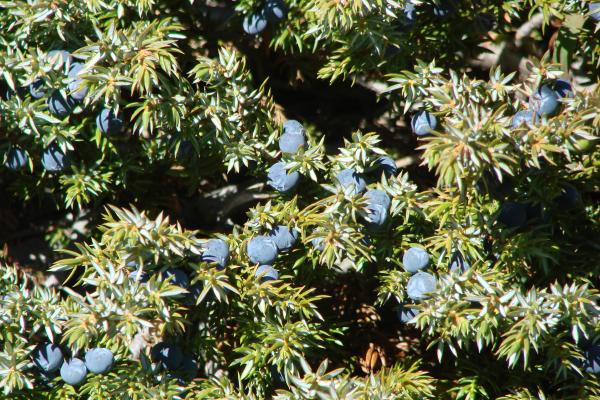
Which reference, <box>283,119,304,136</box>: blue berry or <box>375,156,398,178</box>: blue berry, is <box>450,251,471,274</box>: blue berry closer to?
<box>375,156,398,178</box>: blue berry

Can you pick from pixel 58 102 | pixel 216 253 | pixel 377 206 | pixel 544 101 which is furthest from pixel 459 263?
pixel 58 102

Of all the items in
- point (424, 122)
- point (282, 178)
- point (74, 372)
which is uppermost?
point (424, 122)

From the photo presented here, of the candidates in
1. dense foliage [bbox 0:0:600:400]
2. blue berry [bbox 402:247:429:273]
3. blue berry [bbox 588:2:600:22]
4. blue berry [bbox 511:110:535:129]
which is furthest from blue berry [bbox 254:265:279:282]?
blue berry [bbox 588:2:600:22]

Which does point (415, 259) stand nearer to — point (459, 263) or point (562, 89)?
point (459, 263)

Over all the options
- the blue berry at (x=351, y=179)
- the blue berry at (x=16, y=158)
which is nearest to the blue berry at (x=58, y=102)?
the blue berry at (x=16, y=158)

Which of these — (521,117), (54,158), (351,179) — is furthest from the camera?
(54,158)

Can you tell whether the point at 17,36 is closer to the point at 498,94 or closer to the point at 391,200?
the point at 391,200
